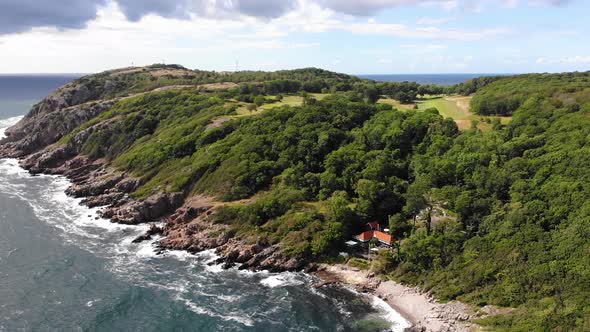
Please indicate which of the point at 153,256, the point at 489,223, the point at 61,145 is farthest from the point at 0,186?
the point at 489,223

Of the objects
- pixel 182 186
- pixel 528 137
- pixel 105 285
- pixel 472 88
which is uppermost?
pixel 472 88

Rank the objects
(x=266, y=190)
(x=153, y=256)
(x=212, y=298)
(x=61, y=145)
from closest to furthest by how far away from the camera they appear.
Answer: (x=212, y=298)
(x=153, y=256)
(x=266, y=190)
(x=61, y=145)

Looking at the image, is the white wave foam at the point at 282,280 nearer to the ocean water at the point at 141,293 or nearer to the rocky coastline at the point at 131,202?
the ocean water at the point at 141,293

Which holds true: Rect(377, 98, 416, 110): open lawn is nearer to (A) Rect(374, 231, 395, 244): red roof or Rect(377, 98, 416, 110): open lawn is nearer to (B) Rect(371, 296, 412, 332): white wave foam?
(A) Rect(374, 231, 395, 244): red roof

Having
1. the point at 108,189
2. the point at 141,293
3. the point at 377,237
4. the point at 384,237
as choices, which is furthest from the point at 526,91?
the point at 108,189

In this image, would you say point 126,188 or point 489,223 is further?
point 126,188

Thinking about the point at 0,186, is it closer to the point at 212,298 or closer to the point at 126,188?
the point at 126,188

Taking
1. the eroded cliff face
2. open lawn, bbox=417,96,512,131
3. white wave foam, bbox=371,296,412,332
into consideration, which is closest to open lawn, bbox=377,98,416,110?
open lawn, bbox=417,96,512,131
